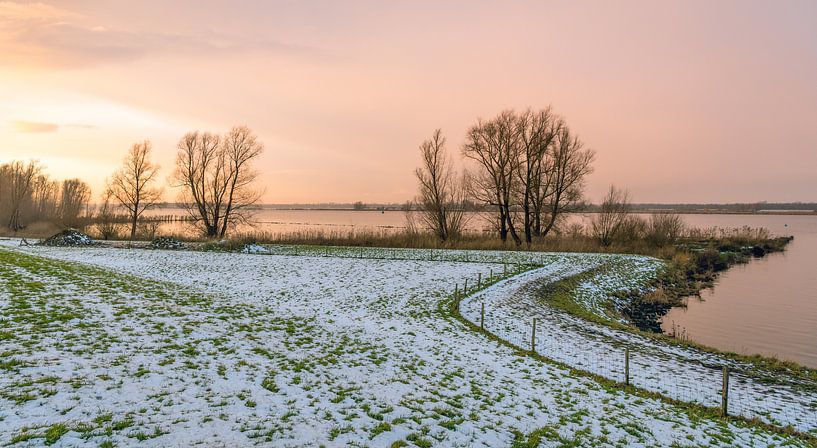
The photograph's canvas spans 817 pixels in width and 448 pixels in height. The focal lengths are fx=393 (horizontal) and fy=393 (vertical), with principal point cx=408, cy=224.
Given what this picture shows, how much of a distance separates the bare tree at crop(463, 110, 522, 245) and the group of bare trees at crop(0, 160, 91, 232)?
61.5m

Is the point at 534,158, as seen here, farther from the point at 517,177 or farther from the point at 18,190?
the point at 18,190

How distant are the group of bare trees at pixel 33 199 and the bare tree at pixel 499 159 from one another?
202ft

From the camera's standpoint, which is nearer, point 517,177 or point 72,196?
point 517,177

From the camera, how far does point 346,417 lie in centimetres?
799

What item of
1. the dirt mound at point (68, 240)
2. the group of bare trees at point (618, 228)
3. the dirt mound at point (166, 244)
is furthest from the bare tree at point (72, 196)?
the group of bare trees at point (618, 228)

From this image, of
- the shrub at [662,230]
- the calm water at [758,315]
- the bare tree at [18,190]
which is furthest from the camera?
the bare tree at [18,190]

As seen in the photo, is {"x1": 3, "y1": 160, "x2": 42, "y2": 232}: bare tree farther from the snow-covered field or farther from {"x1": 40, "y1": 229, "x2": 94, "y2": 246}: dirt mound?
the snow-covered field

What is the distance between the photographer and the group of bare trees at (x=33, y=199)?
66188 millimetres

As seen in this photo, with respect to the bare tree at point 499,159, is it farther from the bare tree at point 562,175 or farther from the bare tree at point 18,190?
the bare tree at point 18,190

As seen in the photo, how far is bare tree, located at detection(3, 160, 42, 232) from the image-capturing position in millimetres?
66000

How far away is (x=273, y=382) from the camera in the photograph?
9.46m

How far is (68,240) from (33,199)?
179 ft

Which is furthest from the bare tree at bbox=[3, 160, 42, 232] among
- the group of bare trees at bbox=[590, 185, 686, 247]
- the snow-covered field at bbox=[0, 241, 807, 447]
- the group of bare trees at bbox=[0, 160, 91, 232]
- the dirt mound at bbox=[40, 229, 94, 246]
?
the group of bare trees at bbox=[590, 185, 686, 247]

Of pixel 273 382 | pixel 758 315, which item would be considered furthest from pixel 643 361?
pixel 758 315
